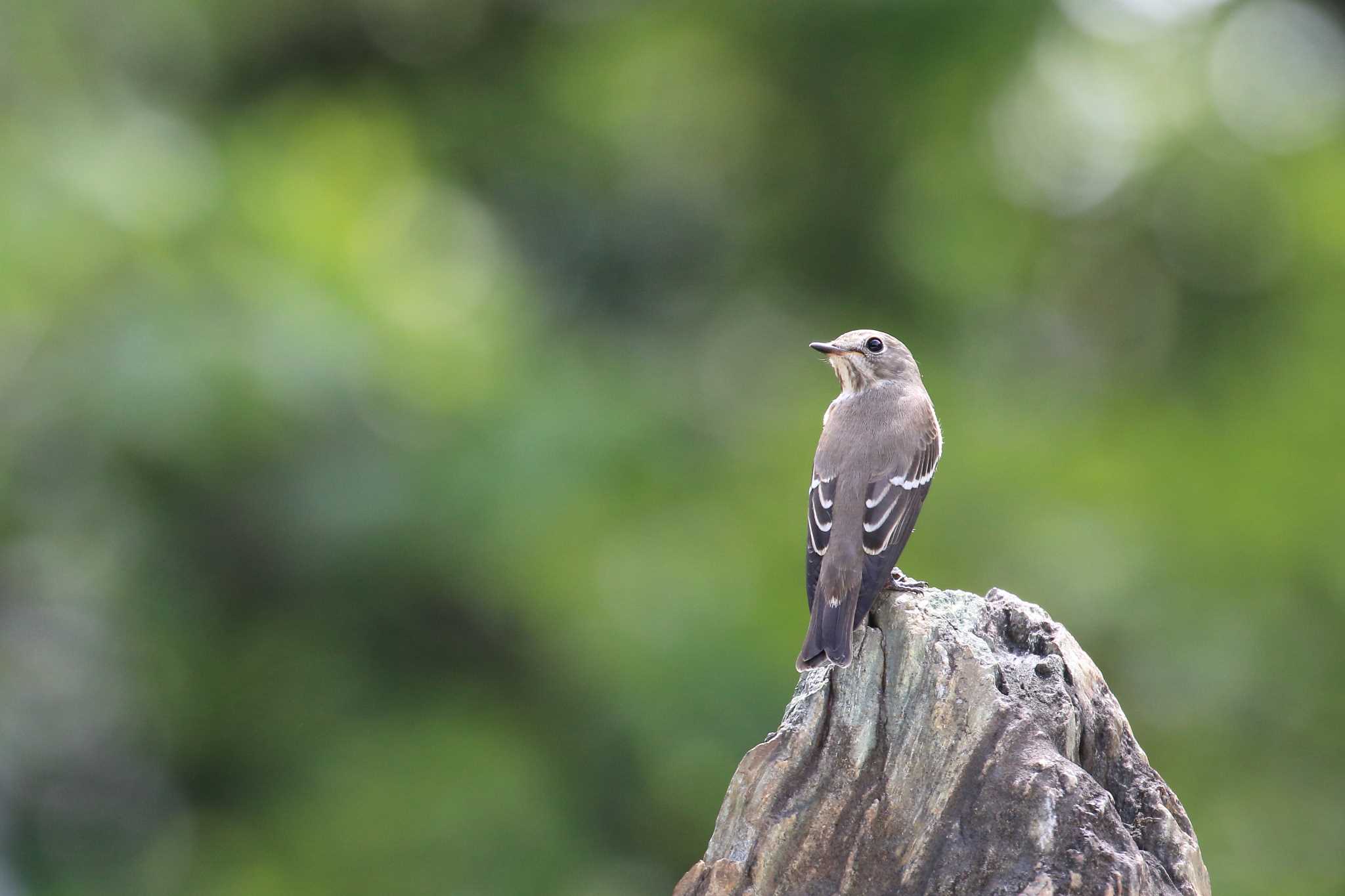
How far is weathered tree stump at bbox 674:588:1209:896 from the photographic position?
3686 mm

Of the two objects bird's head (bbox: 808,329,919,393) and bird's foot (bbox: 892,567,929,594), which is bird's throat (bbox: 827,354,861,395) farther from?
bird's foot (bbox: 892,567,929,594)

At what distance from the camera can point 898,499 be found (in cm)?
601

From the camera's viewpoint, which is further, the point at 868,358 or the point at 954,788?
the point at 868,358

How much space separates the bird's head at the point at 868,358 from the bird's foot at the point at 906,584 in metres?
1.55

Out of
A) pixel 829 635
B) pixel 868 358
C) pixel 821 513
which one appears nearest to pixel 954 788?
pixel 829 635

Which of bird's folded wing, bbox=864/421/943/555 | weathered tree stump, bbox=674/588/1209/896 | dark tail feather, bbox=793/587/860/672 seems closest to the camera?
weathered tree stump, bbox=674/588/1209/896

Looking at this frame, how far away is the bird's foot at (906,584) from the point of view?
491 centimetres

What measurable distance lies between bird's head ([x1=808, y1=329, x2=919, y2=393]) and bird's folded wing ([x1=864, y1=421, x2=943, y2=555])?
20.7 inches

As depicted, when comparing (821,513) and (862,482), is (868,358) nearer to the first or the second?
(862,482)

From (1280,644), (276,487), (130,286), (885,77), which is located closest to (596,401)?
(276,487)

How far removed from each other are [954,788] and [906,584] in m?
1.48

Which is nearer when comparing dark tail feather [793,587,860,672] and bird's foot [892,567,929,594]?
dark tail feather [793,587,860,672]

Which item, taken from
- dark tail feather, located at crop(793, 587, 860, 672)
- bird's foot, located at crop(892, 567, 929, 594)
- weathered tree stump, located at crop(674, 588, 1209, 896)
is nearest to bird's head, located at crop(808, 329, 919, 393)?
bird's foot, located at crop(892, 567, 929, 594)

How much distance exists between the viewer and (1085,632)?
29.8ft
